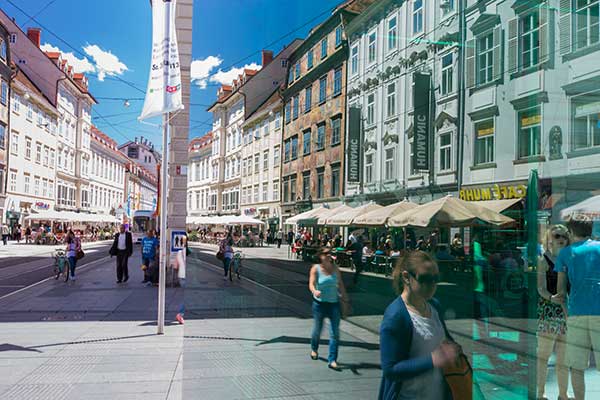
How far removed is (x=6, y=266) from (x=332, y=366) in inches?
723

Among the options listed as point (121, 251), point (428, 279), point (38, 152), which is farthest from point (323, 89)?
point (38, 152)

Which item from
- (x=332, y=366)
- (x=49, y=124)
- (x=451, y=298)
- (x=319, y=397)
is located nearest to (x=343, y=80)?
(x=451, y=298)

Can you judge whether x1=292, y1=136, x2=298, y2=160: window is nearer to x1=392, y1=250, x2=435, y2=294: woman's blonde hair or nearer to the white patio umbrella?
the white patio umbrella

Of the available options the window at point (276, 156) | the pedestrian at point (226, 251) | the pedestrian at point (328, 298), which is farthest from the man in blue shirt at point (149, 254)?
the pedestrian at point (328, 298)

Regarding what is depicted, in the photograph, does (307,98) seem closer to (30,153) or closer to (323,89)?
(323,89)

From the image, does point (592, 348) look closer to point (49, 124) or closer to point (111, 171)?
point (49, 124)

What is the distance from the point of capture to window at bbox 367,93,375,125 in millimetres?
1463

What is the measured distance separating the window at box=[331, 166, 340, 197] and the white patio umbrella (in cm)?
7

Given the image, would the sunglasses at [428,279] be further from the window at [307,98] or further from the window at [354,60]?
the window at [307,98]

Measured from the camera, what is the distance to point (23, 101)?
1328 inches

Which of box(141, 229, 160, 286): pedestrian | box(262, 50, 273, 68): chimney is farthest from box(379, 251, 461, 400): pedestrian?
box(141, 229, 160, 286): pedestrian

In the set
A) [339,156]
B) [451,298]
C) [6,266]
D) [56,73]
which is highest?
[56,73]

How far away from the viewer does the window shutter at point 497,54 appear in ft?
4.30

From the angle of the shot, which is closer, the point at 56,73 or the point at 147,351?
the point at 147,351
